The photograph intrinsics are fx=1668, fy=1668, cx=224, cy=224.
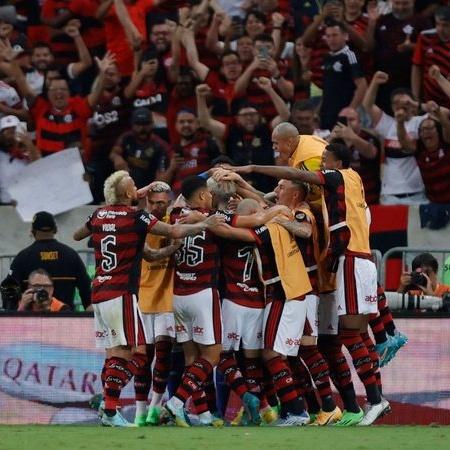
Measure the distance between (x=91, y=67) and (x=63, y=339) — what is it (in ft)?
19.1

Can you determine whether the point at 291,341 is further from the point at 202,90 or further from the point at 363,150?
the point at 202,90

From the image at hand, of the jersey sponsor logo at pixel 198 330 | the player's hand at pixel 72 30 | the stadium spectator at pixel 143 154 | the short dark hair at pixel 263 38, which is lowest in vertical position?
the jersey sponsor logo at pixel 198 330

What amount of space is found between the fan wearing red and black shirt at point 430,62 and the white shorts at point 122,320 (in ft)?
20.9

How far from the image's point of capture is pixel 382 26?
19609mm

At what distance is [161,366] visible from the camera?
48.1 feet

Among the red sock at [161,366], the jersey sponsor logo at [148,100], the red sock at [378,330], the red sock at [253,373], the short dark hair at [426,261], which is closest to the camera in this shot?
the red sock at [253,373]

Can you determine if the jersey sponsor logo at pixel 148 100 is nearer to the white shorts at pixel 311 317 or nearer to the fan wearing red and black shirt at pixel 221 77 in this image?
the fan wearing red and black shirt at pixel 221 77

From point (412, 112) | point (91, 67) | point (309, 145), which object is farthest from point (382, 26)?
point (309, 145)

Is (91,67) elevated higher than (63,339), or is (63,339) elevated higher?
(91,67)

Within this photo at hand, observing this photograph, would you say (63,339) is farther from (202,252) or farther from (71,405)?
(202,252)

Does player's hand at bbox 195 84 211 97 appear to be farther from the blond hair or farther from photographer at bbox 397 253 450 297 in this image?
the blond hair

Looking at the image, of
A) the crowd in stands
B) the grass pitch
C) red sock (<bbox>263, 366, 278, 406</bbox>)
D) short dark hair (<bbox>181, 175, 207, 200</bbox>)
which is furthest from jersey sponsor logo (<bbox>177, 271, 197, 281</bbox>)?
the crowd in stands

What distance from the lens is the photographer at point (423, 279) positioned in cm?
1580

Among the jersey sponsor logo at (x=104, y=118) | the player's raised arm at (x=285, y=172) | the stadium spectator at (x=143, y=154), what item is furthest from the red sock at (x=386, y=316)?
the jersey sponsor logo at (x=104, y=118)
